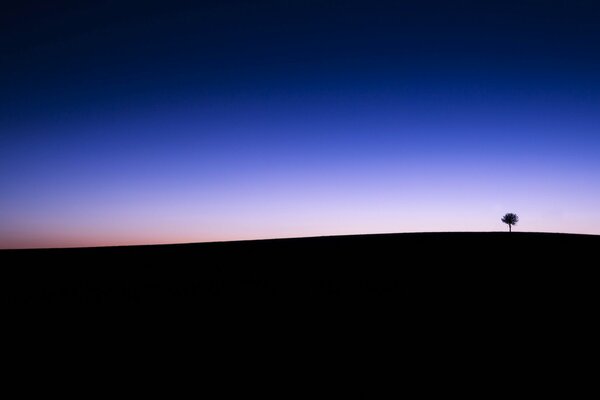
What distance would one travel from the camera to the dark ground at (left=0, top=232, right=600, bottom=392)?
402 centimetres

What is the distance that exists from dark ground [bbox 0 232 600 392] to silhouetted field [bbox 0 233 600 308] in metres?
0.05

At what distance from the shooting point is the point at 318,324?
542 cm

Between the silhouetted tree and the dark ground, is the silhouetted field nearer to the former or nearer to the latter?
the dark ground

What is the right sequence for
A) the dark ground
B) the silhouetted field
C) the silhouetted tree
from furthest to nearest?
the silhouetted tree, the silhouetted field, the dark ground

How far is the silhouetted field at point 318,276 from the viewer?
21.3 ft

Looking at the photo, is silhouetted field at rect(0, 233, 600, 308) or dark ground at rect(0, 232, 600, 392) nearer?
dark ground at rect(0, 232, 600, 392)

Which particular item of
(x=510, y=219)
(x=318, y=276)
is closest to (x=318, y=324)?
(x=318, y=276)

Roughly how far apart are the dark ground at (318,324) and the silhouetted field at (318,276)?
0.05 meters

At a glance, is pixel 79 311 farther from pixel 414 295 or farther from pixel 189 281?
pixel 414 295

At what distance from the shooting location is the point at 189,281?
26.0ft

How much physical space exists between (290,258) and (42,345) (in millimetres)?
6471

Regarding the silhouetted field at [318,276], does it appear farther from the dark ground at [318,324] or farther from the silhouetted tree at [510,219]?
the silhouetted tree at [510,219]

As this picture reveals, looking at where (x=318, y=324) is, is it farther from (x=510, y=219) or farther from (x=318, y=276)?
(x=510, y=219)

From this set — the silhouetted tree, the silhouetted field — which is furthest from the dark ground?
the silhouetted tree
